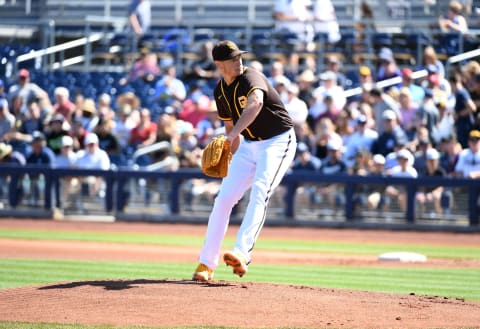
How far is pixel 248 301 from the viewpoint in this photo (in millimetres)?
7098

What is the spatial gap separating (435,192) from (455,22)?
4613 mm

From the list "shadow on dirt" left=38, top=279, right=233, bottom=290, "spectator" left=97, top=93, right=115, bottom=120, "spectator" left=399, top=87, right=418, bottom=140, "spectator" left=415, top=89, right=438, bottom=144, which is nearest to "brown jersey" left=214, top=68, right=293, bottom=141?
"shadow on dirt" left=38, top=279, right=233, bottom=290

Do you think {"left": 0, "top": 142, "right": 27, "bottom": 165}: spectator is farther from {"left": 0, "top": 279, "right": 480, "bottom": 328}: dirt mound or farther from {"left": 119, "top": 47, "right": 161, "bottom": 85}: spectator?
{"left": 0, "top": 279, "right": 480, "bottom": 328}: dirt mound

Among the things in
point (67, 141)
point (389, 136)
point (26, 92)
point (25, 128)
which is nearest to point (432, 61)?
point (389, 136)

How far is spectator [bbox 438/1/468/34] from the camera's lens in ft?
63.6

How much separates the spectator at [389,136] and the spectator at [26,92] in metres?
6.96

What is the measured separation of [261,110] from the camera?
7.99 metres

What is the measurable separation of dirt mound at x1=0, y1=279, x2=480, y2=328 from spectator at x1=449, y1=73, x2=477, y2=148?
924 cm

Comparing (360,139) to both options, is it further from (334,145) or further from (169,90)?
(169,90)

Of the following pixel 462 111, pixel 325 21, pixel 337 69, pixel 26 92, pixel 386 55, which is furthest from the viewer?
pixel 325 21

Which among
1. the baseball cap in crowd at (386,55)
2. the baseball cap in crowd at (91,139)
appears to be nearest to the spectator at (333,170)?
the baseball cap in crowd at (386,55)

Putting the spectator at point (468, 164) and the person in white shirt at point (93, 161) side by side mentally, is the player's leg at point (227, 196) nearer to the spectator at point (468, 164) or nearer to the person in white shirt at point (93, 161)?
the spectator at point (468, 164)

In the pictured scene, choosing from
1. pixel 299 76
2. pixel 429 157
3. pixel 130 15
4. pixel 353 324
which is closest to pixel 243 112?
pixel 353 324

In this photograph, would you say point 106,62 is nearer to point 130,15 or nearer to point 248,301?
point 130,15
